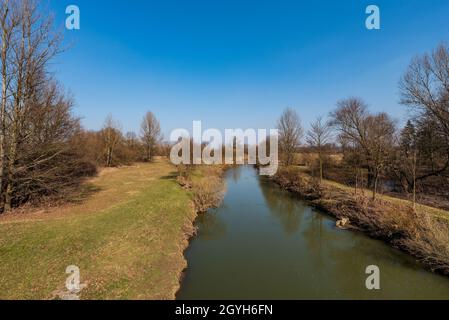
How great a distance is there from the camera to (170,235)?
10.3 m

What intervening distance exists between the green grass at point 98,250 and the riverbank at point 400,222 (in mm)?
9591

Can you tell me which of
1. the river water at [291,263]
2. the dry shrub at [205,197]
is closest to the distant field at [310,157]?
the river water at [291,263]

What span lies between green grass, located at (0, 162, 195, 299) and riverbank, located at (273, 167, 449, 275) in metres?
9.59

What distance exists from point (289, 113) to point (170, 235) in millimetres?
30484

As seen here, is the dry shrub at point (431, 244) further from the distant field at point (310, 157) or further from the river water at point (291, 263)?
the distant field at point (310, 157)

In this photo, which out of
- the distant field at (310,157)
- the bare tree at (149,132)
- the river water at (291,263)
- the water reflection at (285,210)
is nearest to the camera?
the river water at (291,263)

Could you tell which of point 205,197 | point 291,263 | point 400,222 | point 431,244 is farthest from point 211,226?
point 431,244

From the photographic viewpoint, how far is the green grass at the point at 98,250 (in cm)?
608

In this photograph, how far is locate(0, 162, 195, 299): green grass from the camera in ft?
20.0

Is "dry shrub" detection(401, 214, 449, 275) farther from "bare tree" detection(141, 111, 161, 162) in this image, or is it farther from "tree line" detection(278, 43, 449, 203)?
"bare tree" detection(141, 111, 161, 162)

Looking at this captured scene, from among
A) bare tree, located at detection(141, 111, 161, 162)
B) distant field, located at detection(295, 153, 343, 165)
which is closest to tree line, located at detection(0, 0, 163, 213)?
distant field, located at detection(295, 153, 343, 165)

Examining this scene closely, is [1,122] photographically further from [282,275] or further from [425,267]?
[425,267]
